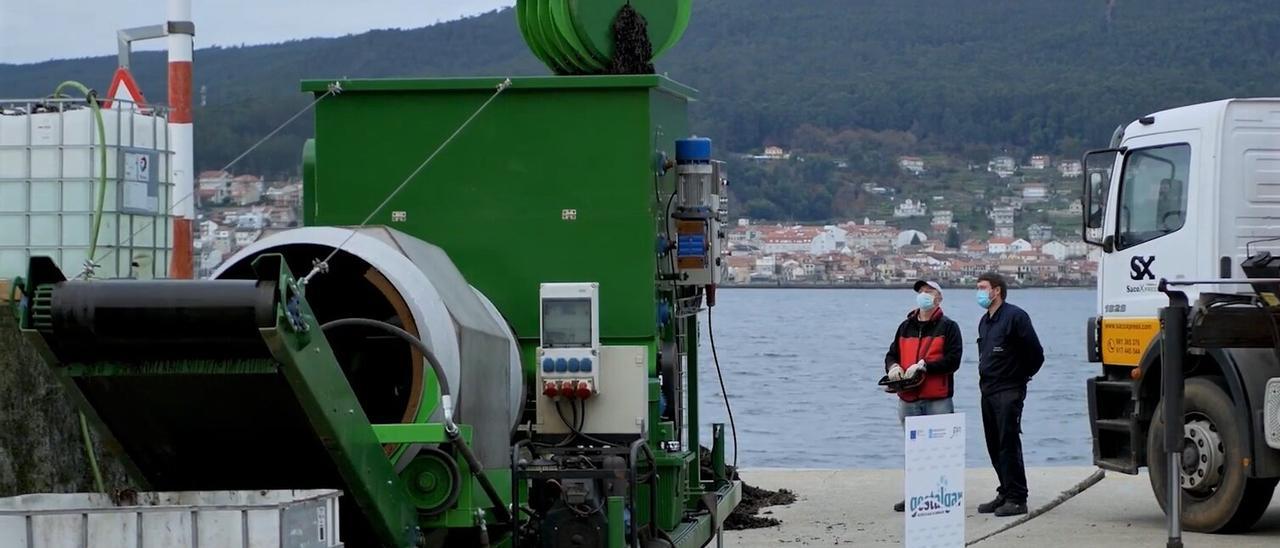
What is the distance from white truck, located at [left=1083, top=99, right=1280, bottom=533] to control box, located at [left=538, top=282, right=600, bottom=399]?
13.9 ft

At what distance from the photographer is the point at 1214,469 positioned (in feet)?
41.8

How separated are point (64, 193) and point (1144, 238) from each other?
7.18 meters

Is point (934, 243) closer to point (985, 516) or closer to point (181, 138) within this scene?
point (985, 516)

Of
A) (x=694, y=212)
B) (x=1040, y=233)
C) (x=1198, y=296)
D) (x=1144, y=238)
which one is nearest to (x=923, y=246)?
(x=1040, y=233)

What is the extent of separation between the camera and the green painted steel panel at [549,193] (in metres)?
9.88

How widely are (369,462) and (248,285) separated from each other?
3.13ft

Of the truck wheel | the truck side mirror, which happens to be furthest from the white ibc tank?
the truck wheel

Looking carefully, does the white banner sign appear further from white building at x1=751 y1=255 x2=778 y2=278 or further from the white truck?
white building at x1=751 y1=255 x2=778 y2=278

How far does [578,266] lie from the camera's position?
32.5 ft

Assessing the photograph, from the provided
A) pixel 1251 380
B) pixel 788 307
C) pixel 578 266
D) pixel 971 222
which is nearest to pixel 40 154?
pixel 578 266

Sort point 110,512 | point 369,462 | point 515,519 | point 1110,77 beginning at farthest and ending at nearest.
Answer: point 1110,77 → point 515,519 → point 369,462 → point 110,512

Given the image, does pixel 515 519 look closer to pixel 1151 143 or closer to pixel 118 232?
pixel 118 232

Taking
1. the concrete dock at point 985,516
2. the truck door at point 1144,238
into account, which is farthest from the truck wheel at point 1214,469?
the truck door at point 1144,238

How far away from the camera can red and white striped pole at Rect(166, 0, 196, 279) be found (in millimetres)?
14266
